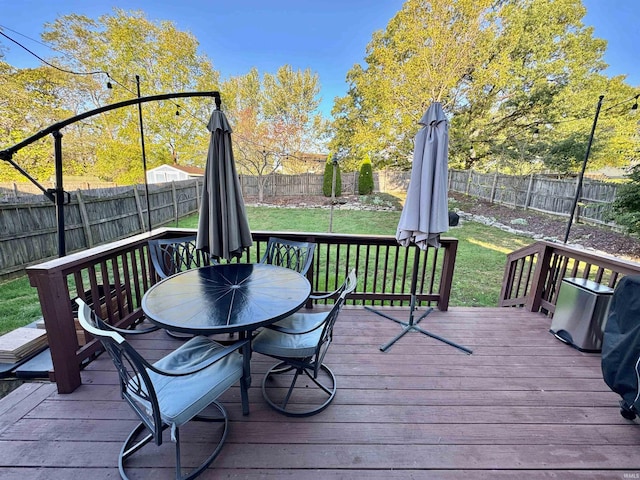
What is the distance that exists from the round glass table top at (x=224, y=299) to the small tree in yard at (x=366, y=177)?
1306 centimetres

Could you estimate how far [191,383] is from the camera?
4.86 feet

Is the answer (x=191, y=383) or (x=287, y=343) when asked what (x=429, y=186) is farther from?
(x=191, y=383)

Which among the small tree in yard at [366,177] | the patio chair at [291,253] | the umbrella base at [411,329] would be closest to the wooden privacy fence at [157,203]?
the small tree in yard at [366,177]

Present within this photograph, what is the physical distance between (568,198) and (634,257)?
12.4 feet

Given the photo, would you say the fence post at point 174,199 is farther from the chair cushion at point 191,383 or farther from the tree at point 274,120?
the chair cushion at point 191,383

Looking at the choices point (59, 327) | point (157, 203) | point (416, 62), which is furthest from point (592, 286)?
point (416, 62)

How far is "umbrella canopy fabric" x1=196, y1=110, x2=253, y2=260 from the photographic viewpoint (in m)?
2.43

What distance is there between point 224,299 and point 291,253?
1105 mm

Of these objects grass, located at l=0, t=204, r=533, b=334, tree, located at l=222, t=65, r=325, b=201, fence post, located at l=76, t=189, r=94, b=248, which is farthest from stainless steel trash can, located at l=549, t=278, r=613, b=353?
tree, located at l=222, t=65, r=325, b=201

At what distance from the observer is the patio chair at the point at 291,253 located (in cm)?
278

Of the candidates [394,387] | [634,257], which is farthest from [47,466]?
[634,257]

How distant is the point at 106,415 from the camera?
1747 millimetres

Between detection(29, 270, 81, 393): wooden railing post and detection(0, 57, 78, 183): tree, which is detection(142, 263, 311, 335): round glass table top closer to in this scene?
detection(29, 270, 81, 393): wooden railing post

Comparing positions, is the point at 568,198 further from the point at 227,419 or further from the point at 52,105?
the point at 52,105
